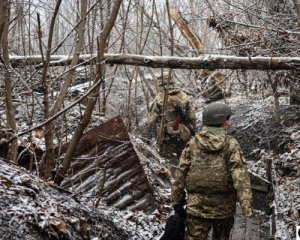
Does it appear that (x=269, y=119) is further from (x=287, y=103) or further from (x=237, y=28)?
(x=237, y=28)

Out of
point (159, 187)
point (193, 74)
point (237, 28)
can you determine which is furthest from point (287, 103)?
point (159, 187)

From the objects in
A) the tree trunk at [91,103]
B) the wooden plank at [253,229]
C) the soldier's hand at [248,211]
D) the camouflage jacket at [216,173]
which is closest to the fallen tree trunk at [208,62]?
the tree trunk at [91,103]

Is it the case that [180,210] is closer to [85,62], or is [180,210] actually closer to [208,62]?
[85,62]

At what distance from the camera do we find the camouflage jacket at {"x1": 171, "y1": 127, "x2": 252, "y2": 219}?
480 centimetres

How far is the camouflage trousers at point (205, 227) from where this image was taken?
503 centimetres

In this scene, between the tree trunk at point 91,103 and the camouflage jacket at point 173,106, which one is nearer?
the tree trunk at point 91,103

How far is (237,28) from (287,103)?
3.10 meters

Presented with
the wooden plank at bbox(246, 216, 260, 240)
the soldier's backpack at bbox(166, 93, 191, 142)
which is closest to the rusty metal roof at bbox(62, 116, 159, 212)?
the wooden plank at bbox(246, 216, 260, 240)

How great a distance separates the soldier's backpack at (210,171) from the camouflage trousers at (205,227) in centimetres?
33

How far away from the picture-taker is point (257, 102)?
14820mm

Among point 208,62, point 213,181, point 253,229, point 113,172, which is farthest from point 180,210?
point 208,62

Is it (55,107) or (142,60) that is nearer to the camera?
(55,107)

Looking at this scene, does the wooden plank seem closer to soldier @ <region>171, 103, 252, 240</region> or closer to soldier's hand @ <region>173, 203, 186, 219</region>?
soldier @ <region>171, 103, 252, 240</region>

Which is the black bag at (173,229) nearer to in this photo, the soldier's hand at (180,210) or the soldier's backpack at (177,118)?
the soldier's hand at (180,210)
